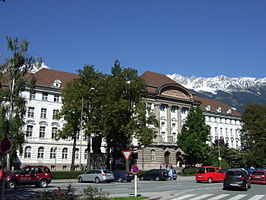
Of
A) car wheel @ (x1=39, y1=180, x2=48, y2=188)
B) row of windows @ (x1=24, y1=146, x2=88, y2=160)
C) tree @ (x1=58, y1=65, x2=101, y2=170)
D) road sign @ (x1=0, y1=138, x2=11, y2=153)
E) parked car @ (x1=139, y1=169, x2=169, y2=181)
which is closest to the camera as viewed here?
road sign @ (x1=0, y1=138, x2=11, y2=153)

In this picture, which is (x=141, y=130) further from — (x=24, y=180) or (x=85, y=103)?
(x=24, y=180)

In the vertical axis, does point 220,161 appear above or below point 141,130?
below

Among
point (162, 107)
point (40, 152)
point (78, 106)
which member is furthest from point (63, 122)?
point (162, 107)

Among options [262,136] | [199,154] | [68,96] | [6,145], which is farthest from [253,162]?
[6,145]

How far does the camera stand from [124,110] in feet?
132

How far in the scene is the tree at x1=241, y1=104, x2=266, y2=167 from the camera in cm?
6456

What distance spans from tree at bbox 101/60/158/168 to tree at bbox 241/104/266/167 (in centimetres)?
3379

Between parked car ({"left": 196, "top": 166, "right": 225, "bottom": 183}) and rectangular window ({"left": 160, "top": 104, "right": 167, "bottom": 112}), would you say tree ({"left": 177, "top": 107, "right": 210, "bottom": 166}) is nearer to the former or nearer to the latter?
rectangular window ({"left": 160, "top": 104, "right": 167, "bottom": 112})

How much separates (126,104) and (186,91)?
120 ft

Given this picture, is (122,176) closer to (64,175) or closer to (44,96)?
(64,175)

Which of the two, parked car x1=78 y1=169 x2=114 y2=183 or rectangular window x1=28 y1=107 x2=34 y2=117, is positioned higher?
rectangular window x1=28 y1=107 x2=34 y2=117

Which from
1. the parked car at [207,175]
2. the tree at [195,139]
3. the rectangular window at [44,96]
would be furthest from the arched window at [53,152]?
the parked car at [207,175]

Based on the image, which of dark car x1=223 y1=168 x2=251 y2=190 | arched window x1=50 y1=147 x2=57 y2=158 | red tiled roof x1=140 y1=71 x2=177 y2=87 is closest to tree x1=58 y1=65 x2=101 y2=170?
arched window x1=50 y1=147 x2=57 y2=158

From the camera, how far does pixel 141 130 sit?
133 feet
